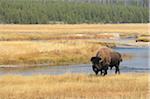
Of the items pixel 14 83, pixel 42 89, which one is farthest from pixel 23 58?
pixel 42 89

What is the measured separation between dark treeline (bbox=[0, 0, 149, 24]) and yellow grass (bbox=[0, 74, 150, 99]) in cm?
14050

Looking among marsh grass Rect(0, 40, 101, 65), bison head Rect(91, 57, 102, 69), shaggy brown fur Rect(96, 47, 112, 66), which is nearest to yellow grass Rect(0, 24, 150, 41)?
marsh grass Rect(0, 40, 101, 65)

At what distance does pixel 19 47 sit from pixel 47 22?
130 metres

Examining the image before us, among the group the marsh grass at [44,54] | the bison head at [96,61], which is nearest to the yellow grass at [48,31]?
the marsh grass at [44,54]

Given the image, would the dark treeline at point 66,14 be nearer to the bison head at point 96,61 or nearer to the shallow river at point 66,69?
the shallow river at point 66,69

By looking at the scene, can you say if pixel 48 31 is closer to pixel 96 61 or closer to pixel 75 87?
pixel 96 61

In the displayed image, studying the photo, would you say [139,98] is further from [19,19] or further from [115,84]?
[19,19]

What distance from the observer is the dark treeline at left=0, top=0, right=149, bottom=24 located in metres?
163

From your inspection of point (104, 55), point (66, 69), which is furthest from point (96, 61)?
point (66, 69)

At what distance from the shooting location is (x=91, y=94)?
17.4 metres

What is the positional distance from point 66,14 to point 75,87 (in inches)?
6211

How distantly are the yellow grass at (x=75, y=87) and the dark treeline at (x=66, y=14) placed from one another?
14050 cm

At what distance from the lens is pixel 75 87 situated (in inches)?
745

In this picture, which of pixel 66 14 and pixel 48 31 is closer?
pixel 48 31
